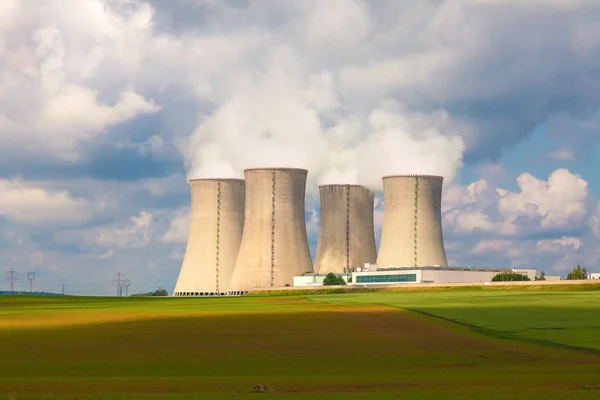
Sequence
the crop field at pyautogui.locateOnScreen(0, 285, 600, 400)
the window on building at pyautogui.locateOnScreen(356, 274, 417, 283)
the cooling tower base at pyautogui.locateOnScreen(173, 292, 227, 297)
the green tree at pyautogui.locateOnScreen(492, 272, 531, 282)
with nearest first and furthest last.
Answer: the crop field at pyautogui.locateOnScreen(0, 285, 600, 400) < the cooling tower base at pyautogui.locateOnScreen(173, 292, 227, 297) < the window on building at pyautogui.locateOnScreen(356, 274, 417, 283) < the green tree at pyautogui.locateOnScreen(492, 272, 531, 282)

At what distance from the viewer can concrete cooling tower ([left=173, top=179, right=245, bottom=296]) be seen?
301 ft

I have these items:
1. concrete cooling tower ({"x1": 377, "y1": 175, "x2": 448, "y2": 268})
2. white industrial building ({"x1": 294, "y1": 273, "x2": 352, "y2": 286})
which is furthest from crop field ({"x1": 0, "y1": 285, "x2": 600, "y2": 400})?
white industrial building ({"x1": 294, "y1": 273, "x2": 352, "y2": 286})

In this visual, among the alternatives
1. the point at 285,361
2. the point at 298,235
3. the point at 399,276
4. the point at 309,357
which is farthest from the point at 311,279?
the point at 285,361

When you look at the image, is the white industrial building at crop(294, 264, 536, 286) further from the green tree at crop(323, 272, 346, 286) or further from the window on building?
the green tree at crop(323, 272, 346, 286)

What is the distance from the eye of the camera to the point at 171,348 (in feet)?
91.6

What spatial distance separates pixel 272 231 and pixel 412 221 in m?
12.0

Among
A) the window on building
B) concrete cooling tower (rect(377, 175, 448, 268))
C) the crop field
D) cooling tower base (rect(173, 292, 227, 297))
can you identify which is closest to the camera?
the crop field

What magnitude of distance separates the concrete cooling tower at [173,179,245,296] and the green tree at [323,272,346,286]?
8.95 m

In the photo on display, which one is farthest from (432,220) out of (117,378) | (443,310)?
(117,378)

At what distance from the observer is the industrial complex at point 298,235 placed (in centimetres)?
8562

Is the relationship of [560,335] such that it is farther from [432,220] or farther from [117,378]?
[432,220]

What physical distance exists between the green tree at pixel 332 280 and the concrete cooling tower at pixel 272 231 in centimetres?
673

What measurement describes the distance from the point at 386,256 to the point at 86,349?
200ft

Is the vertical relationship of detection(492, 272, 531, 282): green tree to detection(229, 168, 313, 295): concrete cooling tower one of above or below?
below
